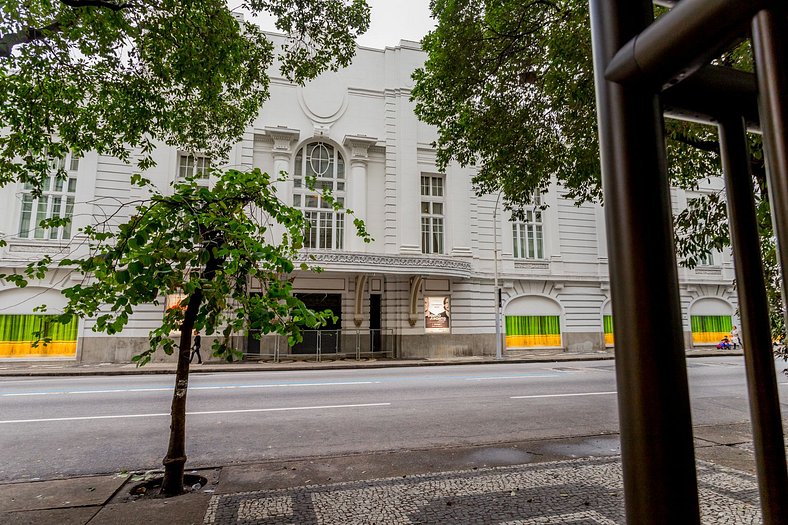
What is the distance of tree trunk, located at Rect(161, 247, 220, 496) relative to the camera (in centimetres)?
460

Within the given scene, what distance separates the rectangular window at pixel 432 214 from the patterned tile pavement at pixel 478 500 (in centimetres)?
1878

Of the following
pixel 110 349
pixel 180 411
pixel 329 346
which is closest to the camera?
pixel 180 411

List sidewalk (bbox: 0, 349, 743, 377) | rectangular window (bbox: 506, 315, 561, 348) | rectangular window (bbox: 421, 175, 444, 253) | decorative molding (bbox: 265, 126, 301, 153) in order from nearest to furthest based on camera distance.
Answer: sidewalk (bbox: 0, 349, 743, 377) < decorative molding (bbox: 265, 126, 301, 153) < rectangular window (bbox: 421, 175, 444, 253) < rectangular window (bbox: 506, 315, 561, 348)

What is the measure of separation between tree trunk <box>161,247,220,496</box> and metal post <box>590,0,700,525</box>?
4.08 m

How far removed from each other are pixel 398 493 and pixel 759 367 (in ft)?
12.7

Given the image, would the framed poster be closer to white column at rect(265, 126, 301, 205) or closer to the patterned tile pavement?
white column at rect(265, 126, 301, 205)

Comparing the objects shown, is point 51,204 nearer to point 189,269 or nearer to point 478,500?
point 189,269

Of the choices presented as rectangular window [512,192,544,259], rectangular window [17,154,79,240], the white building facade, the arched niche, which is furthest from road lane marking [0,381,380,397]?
the arched niche

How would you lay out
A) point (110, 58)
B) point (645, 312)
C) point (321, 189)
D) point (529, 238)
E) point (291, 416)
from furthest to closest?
1. point (529, 238)
2. point (321, 189)
3. point (291, 416)
4. point (110, 58)
5. point (645, 312)

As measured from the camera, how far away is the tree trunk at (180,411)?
15.1ft

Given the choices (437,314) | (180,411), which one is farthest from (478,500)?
(437,314)

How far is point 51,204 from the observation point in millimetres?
20062

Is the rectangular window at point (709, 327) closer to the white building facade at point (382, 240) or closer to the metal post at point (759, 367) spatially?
the white building facade at point (382, 240)

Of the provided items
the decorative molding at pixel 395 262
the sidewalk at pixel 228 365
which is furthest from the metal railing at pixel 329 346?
the decorative molding at pixel 395 262
